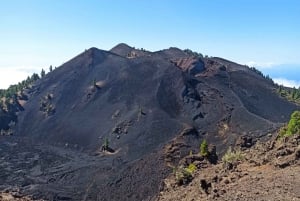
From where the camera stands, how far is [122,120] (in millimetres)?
70125

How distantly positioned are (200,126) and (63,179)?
74.5 feet

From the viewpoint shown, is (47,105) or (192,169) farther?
(47,105)

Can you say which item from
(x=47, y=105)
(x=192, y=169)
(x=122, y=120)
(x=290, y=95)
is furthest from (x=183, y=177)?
(x=290, y=95)

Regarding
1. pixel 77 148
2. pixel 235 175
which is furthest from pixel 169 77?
pixel 235 175

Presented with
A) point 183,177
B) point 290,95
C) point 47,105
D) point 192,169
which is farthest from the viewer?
point 290,95

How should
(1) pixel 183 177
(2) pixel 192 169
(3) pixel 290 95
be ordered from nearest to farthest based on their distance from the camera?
1. (1) pixel 183 177
2. (2) pixel 192 169
3. (3) pixel 290 95

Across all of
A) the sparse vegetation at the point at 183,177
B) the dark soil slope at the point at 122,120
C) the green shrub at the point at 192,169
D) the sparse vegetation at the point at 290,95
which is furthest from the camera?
the sparse vegetation at the point at 290,95

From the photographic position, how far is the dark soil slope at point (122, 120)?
51250 millimetres

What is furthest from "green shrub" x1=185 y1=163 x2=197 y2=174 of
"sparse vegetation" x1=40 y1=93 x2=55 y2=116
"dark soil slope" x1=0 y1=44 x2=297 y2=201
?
"sparse vegetation" x1=40 y1=93 x2=55 y2=116

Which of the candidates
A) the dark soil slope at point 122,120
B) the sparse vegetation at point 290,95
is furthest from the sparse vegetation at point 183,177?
the sparse vegetation at point 290,95

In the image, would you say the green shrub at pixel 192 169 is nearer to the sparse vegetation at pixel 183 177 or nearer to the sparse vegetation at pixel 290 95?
the sparse vegetation at pixel 183 177

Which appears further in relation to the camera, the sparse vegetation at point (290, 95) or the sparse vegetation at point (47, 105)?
the sparse vegetation at point (290, 95)

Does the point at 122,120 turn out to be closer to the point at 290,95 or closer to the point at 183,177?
the point at 183,177

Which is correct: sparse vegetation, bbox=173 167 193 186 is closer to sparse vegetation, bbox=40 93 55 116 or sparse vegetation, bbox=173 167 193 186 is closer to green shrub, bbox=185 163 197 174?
green shrub, bbox=185 163 197 174
